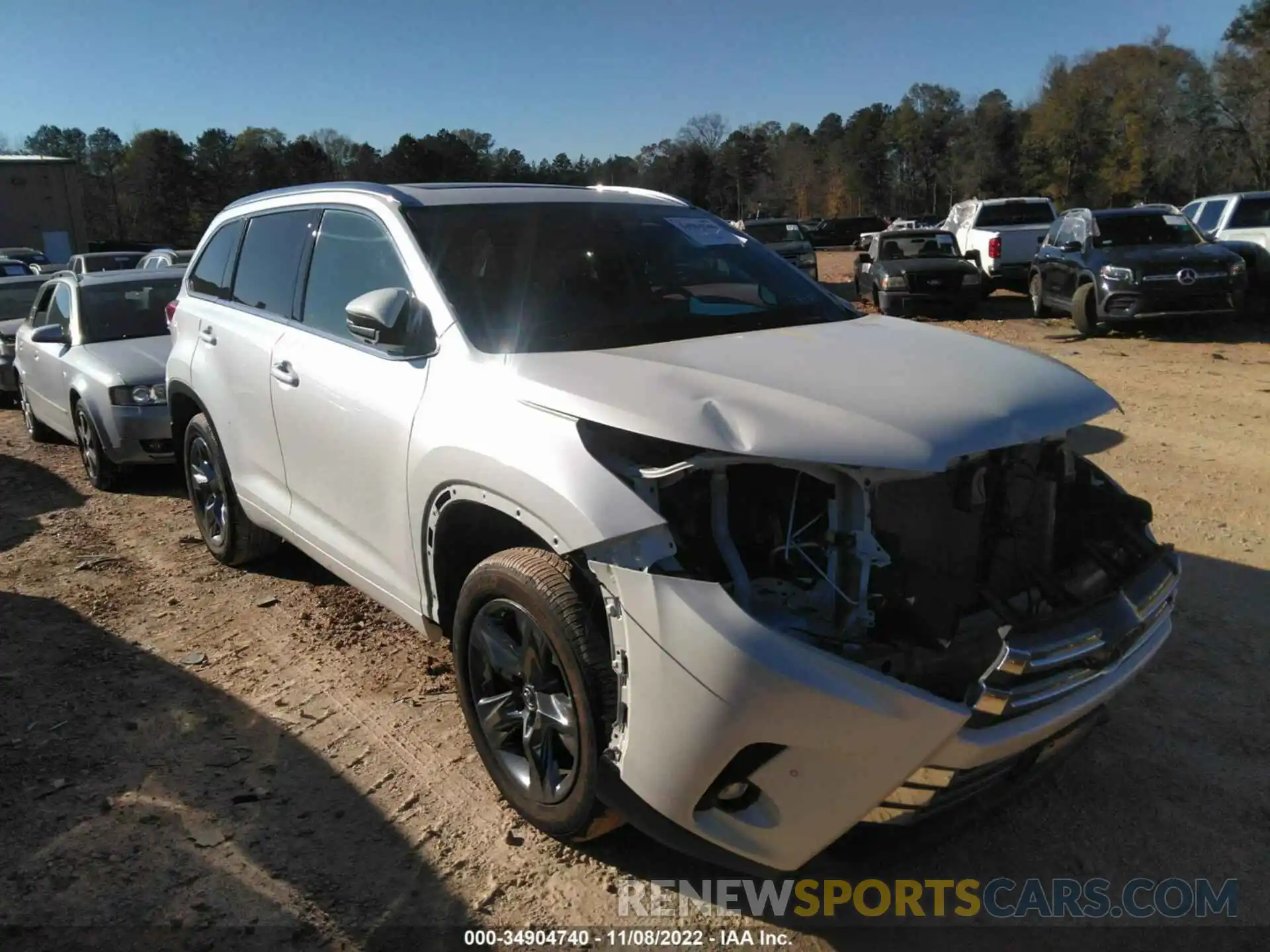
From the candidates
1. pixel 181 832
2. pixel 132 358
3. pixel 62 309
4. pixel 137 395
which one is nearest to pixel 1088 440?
pixel 181 832

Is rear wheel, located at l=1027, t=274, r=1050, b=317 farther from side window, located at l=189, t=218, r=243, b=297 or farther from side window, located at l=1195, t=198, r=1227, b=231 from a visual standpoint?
side window, located at l=189, t=218, r=243, b=297

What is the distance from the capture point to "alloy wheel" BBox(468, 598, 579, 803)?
2.76m

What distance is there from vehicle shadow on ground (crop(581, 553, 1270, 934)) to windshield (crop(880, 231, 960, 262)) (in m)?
14.4

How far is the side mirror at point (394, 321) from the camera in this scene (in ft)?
10.2

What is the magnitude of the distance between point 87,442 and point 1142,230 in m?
13.9

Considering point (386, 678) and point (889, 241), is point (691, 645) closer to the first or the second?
point (386, 678)

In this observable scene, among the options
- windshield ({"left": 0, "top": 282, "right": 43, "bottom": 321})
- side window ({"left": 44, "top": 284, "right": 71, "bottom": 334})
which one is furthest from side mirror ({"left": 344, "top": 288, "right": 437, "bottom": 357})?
windshield ({"left": 0, "top": 282, "right": 43, "bottom": 321})

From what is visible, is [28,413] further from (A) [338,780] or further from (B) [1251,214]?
(B) [1251,214]

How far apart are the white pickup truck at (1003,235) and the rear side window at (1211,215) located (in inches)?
107

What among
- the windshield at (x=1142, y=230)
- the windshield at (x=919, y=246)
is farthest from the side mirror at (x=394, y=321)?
the windshield at (x=919, y=246)

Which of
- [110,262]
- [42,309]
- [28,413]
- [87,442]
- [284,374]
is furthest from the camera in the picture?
[110,262]

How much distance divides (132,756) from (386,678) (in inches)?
39.0

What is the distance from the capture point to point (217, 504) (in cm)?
536

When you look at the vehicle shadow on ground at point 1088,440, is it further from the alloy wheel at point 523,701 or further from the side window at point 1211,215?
the side window at point 1211,215
